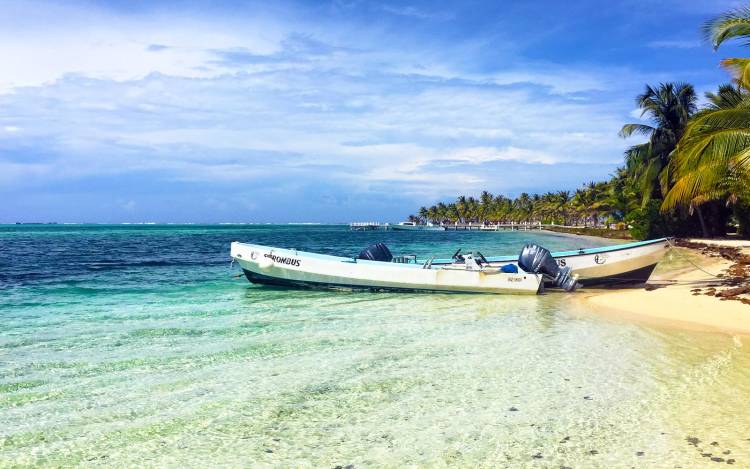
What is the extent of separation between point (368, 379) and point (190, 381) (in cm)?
255

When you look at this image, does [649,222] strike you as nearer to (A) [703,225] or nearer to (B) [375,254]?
(A) [703,225]

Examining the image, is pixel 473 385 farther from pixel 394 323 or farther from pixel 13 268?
pixel 13 268

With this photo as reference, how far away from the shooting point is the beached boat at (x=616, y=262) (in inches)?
724

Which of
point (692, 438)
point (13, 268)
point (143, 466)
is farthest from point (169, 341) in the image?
point (13, 268)

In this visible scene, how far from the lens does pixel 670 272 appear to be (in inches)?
889

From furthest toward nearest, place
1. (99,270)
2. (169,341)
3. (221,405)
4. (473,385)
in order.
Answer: (99,270)
(169,341)
(473,385)
(221,405)

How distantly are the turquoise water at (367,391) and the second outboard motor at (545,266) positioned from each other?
425 centimetres

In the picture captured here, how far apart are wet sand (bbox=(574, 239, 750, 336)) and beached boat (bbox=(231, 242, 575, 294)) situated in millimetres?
1876

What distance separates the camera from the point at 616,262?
18.6 meters

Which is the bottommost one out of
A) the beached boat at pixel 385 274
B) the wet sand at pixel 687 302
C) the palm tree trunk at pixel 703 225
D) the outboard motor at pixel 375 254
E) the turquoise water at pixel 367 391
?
the turquoise water at pixel 367 391

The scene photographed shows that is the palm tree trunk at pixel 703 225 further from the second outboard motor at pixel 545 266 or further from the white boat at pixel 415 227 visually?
the white boat at pixel 415 227

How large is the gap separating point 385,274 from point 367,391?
10.5 m

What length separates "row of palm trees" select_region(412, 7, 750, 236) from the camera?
1305 centimetres

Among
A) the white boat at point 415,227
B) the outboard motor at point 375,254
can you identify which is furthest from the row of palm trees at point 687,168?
the white boat at point 415,227
